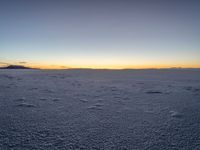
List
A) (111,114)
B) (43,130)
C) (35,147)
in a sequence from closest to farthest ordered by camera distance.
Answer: (35,147), (43,130), (111,114)

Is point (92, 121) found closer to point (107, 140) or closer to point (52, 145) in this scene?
point (107, 140)

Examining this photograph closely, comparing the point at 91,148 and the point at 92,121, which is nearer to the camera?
the point at 91,148

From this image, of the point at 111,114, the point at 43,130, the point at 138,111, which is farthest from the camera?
the point at 138,111

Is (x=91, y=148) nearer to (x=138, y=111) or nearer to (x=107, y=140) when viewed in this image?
(x=107, y=140)

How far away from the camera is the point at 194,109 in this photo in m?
2.18

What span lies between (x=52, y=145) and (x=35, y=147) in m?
0.13

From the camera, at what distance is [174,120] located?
1746 mm

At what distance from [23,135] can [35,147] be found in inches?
10.8

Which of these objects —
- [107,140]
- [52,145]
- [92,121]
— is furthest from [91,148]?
[92,121]

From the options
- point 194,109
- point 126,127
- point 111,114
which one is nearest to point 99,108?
point 111,114

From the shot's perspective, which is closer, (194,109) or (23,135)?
(23,135)

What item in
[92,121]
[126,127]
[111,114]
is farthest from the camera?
[111,114]

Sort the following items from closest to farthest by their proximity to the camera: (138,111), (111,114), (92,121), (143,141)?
(143,141) → (92,121) → (111,114) → (138,111)

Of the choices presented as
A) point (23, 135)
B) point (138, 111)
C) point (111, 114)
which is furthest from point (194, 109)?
point (23, 135)
